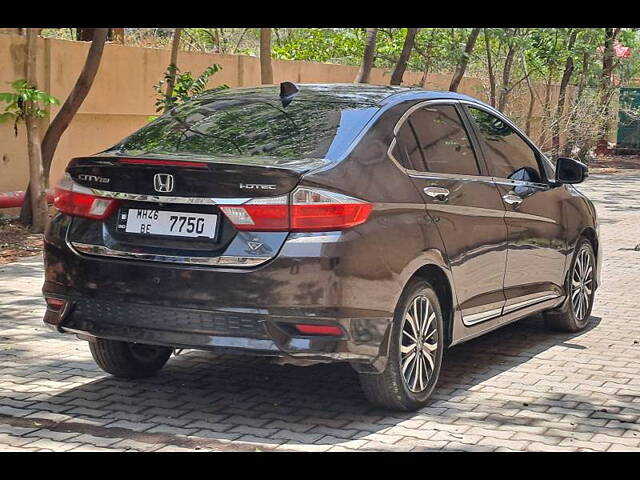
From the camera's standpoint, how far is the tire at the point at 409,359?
19.7 feet

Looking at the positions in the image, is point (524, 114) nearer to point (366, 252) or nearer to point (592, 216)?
point (592, 216)

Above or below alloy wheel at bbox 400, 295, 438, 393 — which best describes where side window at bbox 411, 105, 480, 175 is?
above

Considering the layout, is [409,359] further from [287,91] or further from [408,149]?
[287,91]

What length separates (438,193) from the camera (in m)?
6.54

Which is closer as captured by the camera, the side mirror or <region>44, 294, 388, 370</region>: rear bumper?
<region>44, 294, 388, 370</region>: rear bumper

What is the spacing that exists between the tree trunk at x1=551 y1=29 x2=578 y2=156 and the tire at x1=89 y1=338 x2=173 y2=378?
60.6 ft

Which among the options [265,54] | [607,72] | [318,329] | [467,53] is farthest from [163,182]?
[607,72]

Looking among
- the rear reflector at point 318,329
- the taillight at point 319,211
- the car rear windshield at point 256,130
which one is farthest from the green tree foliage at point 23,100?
the rear reflector at point 318,329

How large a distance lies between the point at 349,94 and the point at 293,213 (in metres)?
1.45

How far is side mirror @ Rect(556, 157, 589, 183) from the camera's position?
26.6 feet

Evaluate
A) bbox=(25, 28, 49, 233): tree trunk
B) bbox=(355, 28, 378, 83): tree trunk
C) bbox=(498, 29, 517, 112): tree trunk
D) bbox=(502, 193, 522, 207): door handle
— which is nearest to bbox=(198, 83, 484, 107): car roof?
bbox=(502, 193, 522, 207): door handle

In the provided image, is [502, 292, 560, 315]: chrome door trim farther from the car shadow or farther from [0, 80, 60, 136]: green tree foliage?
[0, 80, 60, 136]: green tree foliage

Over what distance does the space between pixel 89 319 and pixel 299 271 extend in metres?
1.19

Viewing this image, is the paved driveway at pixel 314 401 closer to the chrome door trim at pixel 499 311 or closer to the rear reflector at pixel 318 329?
the chrome door trim at pixel 499 311
